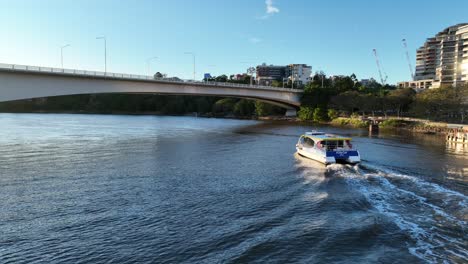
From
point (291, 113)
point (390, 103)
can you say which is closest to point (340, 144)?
point (390, 103)

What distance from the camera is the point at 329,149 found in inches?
1431

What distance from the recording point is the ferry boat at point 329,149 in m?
34.0

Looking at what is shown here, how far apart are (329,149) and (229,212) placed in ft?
65.7

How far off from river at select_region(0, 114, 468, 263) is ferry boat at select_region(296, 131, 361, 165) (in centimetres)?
101

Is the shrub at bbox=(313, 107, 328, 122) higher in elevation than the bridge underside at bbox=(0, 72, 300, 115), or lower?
lower

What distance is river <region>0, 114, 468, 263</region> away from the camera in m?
14.4

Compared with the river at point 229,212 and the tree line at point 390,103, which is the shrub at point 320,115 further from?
the river at point 229,212

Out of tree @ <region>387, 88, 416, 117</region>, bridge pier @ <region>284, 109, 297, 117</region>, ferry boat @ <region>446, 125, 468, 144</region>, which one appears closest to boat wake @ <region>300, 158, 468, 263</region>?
ferry boat @ <region>446, 125, 468, 144</region>

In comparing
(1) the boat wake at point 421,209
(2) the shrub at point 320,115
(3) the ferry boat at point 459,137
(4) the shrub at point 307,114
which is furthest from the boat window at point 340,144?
(4) the shrub at point 307,114

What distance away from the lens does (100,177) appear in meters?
27.3

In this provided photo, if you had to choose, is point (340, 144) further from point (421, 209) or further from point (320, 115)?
point (320, 115)

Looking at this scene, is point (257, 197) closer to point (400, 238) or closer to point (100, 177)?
point (400, 238)

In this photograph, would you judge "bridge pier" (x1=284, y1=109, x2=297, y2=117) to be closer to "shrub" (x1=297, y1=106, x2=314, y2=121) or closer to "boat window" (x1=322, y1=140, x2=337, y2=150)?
"shrub" (x1=297, y1=106, x2=314, y2=121)

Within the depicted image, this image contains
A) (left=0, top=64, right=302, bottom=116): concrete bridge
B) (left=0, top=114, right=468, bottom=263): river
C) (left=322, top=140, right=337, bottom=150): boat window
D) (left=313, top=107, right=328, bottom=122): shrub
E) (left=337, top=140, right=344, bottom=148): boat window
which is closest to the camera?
(left=0, top=114, right=468, bottom=263): river
